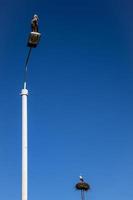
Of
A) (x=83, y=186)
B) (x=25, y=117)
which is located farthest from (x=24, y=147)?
(x=83, y=186)

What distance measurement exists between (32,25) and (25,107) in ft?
7.86

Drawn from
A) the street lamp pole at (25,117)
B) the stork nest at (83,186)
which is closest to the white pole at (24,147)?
the street lamp pole at (25,117)

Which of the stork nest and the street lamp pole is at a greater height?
the stork nest

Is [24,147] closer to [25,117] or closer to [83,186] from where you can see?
[25,117]

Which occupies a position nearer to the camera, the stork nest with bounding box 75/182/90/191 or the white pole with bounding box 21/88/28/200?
the white pole with bounding box 21/88/28/200

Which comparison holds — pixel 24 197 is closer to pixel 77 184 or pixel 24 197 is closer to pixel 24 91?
pixel 24 91

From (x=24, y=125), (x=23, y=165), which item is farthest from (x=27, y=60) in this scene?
(x=23, y=165)

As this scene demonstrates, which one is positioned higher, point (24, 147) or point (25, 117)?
point (25, 117)

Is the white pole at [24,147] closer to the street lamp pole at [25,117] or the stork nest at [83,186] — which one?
the street lamp pole at [25,117]

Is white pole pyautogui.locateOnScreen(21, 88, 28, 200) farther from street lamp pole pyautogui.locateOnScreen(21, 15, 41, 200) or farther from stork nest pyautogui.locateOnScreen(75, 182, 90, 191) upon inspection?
stork nest pyautogui.locateOnScreen(75, 182, 90, 191)

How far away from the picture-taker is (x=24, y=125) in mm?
11734

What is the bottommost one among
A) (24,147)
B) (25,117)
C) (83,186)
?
(24,147)

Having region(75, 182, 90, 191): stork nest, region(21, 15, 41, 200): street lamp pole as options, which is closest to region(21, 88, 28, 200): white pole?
region(21, 15, 41, 200): street lamp pole

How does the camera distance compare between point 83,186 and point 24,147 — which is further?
point 83,186
